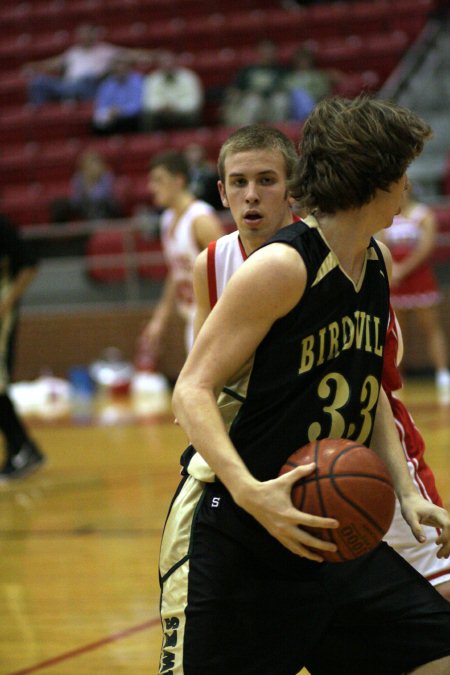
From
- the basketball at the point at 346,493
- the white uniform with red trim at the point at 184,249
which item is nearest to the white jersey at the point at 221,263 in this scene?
the basketball at the point at 346,493

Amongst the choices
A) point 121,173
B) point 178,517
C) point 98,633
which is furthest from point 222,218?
point 178,517

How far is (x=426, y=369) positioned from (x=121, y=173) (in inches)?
191

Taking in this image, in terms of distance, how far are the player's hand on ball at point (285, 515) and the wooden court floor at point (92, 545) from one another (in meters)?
1.71

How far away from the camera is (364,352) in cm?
233

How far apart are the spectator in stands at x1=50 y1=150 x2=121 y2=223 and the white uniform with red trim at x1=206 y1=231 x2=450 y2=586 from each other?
34.0 feet

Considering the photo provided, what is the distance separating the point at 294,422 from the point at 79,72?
46.0ft

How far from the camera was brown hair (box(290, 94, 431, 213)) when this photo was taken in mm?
2164

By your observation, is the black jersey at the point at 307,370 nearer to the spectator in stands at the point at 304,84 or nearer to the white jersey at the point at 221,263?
the white jersey at the point at 221,263

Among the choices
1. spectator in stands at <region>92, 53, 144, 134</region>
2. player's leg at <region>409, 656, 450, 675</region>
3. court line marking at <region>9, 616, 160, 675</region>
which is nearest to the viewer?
player's leg at <region>409, 656, 450, 675</region>

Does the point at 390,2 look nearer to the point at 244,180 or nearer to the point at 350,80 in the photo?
the point at 350,80

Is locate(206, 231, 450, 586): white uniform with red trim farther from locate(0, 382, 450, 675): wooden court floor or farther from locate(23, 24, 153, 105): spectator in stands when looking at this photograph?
locate(23, 24, 153, 105): spectator in stands

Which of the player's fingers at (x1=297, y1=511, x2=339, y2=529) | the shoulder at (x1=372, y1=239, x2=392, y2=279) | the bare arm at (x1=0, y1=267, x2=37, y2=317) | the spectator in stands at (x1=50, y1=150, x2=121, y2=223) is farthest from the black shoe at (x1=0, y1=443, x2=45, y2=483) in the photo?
the spectator in stands at (x1=50, y1=150, x2=121, y2=223)

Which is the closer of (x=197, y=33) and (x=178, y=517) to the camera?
(x=178, y=517)

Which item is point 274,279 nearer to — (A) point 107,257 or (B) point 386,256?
(B) point 386,256
